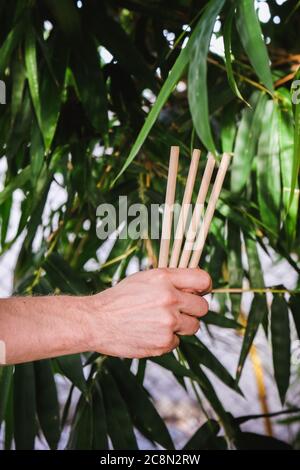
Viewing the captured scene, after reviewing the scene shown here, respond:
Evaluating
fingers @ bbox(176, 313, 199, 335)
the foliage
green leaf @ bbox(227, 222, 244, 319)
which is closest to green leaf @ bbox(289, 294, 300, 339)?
the foliage

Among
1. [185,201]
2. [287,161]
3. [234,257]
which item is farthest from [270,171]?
[185,201]

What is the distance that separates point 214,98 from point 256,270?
0.27 metres

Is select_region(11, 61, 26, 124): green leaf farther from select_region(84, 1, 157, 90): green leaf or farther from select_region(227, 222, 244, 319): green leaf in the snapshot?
select_region(227, 222, 244, 319): green leaf

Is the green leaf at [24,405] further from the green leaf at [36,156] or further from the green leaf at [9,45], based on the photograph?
the green leaf at [9,45]

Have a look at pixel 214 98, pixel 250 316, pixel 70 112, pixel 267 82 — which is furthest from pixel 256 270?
pixel 267 82

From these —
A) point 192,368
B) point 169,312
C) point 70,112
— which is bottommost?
point 192,368

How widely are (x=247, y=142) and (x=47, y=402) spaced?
18.4 inches

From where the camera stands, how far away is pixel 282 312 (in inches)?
40.7

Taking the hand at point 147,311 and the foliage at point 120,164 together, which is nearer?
Result: the hand at point 147,311

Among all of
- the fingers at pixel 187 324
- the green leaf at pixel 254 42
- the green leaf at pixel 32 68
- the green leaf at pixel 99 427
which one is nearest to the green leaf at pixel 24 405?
the green leaf at pixel 99 427

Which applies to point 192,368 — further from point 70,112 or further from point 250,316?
point 70,112

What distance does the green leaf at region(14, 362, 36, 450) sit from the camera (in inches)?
37.7

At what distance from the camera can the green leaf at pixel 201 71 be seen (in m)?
0.63

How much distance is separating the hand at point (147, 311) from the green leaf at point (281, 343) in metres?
0.49
